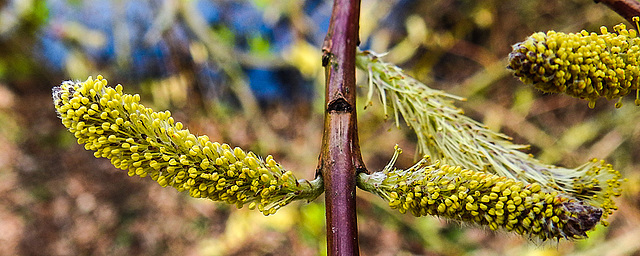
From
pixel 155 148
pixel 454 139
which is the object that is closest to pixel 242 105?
pixel 454 139

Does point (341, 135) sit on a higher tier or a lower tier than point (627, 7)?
lower

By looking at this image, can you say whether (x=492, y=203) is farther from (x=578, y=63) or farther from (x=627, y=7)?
(x=627, y=7)

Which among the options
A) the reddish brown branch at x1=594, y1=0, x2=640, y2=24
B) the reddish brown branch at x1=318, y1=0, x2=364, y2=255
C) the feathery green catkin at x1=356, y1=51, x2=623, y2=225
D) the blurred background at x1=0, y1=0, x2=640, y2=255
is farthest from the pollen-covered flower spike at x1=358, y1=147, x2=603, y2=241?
the blurred background at x1=0, y1=0, x2=640, y2=255

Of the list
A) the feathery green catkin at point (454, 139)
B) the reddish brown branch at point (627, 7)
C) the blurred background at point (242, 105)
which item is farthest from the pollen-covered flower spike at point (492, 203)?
the blurred background at point (242, 105)

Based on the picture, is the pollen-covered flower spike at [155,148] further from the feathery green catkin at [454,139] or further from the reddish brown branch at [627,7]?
the reddish brown branch at [627,7]

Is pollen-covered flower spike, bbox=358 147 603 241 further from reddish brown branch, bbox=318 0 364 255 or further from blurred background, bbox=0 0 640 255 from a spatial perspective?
blurred background, bbox=0 0 640 255

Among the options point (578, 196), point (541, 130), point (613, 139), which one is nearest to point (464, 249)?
point (541, 130)
